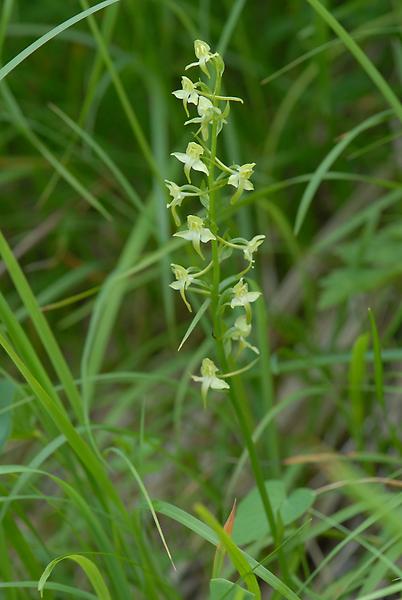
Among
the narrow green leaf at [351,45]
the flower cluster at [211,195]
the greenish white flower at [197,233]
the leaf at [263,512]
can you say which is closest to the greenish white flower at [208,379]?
the flower cluster at [211,195]

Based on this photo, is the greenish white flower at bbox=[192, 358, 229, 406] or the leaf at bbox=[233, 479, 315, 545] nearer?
the greenish white flower at bbox=[192, 358, 229, 406]

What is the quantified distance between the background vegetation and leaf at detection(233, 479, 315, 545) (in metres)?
0.16

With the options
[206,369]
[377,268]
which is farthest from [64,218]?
[206,369]

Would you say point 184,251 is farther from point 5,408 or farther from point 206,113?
point 206,113

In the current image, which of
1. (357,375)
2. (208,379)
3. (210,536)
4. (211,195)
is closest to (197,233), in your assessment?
(211,195)

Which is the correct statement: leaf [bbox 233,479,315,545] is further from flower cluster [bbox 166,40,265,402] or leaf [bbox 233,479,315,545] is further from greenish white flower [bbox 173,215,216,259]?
greenish white flower [bbox 173,215,216,259]

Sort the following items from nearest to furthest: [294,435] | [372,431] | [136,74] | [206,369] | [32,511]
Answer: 1. [206,369]
2. [372,431]
3. [294,435]
4. [32,511]
5. [136,74]

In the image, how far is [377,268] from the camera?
77.8 inches

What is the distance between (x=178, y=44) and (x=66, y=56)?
1.20 feet

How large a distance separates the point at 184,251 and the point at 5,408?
98 cm

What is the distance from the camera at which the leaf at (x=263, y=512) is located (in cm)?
124

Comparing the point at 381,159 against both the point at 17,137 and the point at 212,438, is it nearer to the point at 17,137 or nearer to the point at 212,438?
the point at 212,438

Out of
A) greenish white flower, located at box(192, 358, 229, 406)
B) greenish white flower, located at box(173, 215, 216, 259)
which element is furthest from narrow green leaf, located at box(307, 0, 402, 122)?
greenish white flower, located at box(192, 358, 229, 406)

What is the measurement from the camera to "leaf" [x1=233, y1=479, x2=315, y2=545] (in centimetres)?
124
